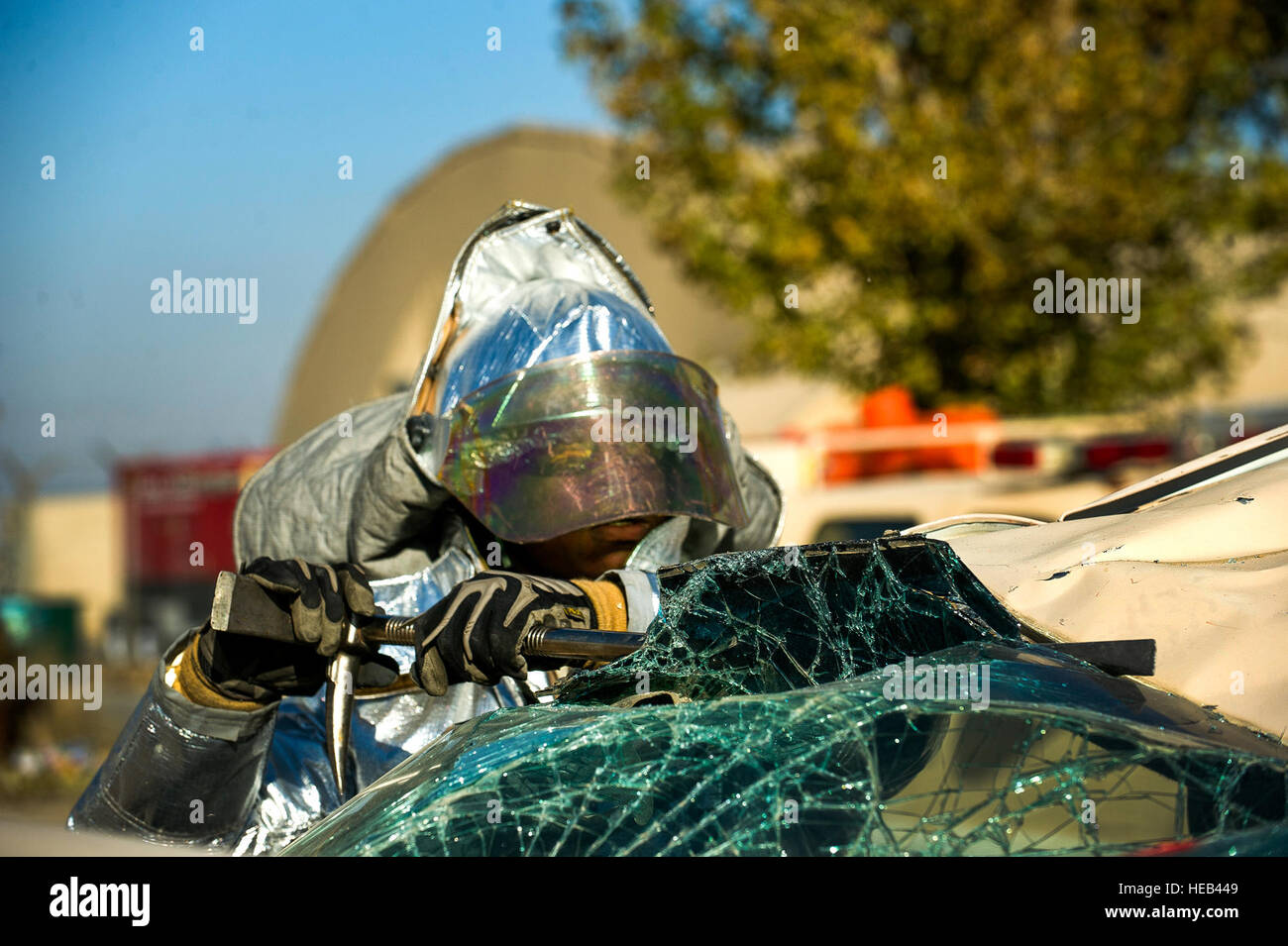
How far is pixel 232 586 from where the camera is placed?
1.62m

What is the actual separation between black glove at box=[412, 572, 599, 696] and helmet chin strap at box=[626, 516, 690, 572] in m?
0.56

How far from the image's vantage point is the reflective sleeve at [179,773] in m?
1.87

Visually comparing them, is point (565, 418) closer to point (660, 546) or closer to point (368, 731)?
point (660, 546)

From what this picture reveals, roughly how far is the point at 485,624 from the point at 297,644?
0.31 m

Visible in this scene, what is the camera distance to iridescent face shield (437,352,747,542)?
6.87 ft

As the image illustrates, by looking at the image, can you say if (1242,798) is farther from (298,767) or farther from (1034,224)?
(1034,224)

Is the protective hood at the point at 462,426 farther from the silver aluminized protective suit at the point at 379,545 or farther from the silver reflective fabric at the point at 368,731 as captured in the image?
the silver reflective fabric at the point at 368,731
